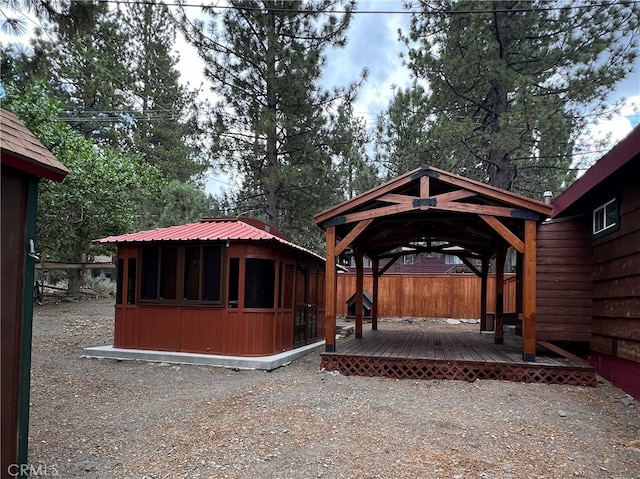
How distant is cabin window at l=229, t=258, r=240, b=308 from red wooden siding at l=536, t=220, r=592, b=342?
4767mm

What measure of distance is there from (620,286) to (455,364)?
7.54 feet

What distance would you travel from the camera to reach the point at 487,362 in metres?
6.26

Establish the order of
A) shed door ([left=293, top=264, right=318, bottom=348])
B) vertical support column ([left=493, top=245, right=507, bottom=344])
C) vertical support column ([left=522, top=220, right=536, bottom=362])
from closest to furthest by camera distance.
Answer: vertical support column ([left=522, top=220, right=536, bottom=362])
vertical support column ([left=493, top=245, right=507, bottom=344])
shed door ([left=293, top=264, right=318, bottom=348])

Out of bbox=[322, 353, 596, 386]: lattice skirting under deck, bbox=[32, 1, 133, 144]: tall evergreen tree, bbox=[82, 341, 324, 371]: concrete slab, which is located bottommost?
bbox=[82, 341, 324, 371]: concrete slab

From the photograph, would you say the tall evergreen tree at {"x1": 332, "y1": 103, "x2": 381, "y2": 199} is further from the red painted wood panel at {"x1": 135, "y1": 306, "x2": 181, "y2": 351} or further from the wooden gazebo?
the red painted wood panel at {"x1": 135, "y1": 306, "x2": 181, "y2": 351}

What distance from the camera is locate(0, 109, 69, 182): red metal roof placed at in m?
2.59

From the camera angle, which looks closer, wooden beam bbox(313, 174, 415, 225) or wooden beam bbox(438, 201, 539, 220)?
wooden beam bbox(438, 201, 539, 220)

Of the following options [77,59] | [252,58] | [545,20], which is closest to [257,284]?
[252,58]

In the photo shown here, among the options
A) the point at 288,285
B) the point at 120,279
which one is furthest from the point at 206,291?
the point at 120,279

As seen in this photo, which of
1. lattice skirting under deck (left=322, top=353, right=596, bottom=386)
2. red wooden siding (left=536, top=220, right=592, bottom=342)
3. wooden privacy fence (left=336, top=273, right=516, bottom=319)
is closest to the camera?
lattice skirting under deck (left=322, top=353, right=596, bottom=386)

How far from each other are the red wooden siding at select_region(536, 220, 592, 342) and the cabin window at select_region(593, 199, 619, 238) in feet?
1.14

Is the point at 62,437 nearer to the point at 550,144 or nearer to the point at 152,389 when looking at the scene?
the point at 152,389

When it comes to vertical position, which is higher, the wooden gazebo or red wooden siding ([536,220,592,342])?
the wooden gazebo

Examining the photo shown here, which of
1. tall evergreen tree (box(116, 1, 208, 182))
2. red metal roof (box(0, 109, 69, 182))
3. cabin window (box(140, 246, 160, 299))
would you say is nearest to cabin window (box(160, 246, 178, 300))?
cabin window (box(140, 246, 160, 299))
